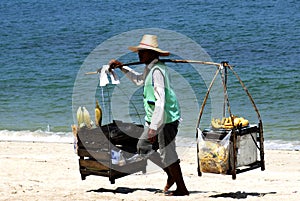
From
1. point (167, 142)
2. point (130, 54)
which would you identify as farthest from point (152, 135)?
point (130, 54)

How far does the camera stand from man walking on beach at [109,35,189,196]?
6.71 meters

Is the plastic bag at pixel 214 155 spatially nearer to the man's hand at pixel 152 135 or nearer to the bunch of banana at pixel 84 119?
the man's hand at pixel 152 135

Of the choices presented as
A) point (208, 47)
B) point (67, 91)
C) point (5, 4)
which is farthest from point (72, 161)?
point (5, 4)

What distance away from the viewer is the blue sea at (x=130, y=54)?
15.4 metres

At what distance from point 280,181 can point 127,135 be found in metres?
2.22

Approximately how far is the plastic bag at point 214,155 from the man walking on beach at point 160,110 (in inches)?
11.5

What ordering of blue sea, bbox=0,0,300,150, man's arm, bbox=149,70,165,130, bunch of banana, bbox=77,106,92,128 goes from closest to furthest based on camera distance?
man's arm, bbox=149,70,165,130
bunch of banana, bbox=77,106,92,128
blue sea, bbox=0,0,300,150

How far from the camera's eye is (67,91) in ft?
65.7

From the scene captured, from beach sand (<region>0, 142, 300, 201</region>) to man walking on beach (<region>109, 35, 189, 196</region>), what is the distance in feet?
1.41

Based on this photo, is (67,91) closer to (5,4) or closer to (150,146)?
(150,146)

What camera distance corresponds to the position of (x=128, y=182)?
326 inches

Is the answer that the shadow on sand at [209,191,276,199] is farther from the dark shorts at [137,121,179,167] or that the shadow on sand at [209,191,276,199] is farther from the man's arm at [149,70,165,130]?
the man's arm at [149,70,165,130]

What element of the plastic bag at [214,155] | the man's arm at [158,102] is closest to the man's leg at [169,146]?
the man's arm at [158,102]

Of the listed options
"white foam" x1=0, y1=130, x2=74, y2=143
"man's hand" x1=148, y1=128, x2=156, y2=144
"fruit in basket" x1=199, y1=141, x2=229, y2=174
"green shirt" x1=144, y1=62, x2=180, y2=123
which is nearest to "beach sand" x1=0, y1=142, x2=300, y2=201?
"fruit in basket" x1=199, y1=141, x2=229, y2=174
